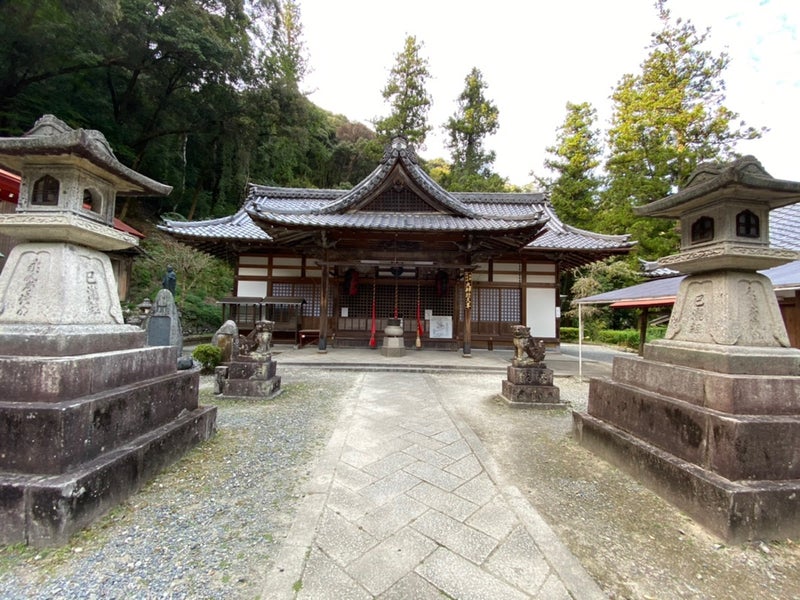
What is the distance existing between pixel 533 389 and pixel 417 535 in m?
A: 3.77

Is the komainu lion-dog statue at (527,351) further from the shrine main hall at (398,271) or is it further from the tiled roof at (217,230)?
the tiled roof at (217,230)

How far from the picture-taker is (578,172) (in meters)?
20.9

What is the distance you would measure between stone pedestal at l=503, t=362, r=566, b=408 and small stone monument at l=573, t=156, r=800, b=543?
1.84m

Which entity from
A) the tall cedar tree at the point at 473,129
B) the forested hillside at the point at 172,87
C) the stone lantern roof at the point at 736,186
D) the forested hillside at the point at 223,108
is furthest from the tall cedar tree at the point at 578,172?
the stone lantern roof at the point at 736,186

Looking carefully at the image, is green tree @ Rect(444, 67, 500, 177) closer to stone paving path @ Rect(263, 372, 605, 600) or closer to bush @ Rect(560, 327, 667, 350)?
bush @ Rect(560, 327, 667, 350)

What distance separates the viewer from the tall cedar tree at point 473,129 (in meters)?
25.8

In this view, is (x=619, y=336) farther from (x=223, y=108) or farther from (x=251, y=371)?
(x=223, y=108)

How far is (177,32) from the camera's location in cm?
1430

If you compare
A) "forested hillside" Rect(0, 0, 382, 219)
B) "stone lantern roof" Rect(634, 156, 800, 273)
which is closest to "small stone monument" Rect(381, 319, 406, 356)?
"stone lantern roof" Rect(634, 156, 800, 273)

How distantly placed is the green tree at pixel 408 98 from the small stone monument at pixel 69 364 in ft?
83.9

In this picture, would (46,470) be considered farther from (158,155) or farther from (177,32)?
(158,155)

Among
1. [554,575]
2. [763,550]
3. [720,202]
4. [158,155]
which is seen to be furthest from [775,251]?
[158,155]

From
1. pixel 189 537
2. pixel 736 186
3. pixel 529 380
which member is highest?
pixel 736 186

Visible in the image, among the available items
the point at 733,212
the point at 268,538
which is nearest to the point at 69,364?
the point at 268,538
